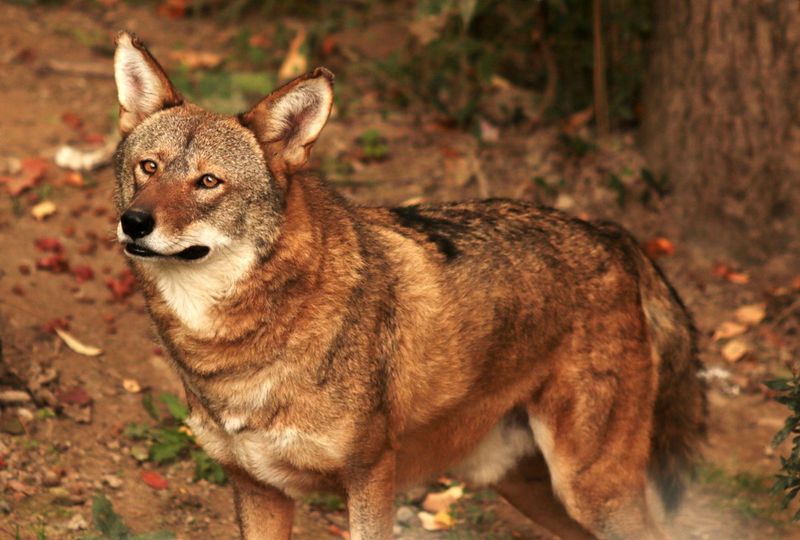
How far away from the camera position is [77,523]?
18.4ft

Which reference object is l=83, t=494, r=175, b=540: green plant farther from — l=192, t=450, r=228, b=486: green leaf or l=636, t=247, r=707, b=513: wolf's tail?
l=636, t=247, r=707, b=513: wolf's tail

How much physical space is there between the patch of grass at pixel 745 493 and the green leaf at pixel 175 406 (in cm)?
300

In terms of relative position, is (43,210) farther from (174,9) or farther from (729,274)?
(729,274)

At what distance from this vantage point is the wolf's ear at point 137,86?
4949 mm

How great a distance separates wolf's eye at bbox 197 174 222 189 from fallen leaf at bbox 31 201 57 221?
3697mm

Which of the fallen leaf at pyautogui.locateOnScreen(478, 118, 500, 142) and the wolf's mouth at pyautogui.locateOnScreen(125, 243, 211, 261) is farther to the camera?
the fallen leaf at pyautogui.locateOnScreen(478, 118, 500, 142)

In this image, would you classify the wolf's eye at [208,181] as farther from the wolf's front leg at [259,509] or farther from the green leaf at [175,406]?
the green leaf at [175,406]

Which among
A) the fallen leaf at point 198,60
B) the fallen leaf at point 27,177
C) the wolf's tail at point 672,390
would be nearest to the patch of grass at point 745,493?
the wolf's tail at point 672,390

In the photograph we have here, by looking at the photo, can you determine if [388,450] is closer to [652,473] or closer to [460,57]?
[652,473]

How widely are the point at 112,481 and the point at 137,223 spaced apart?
216 cm

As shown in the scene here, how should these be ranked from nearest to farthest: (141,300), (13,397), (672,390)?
(672,390) → (13,397) → (141,300)

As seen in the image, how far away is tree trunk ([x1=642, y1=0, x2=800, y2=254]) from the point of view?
779 cm

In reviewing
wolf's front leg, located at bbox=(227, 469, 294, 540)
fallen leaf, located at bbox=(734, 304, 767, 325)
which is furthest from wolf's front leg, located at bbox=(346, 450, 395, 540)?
fallen leaf, located at bbox=(734, 304, 767, 325)

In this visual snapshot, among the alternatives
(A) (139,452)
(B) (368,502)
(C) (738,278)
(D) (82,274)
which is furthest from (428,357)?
(C) (738,278)
